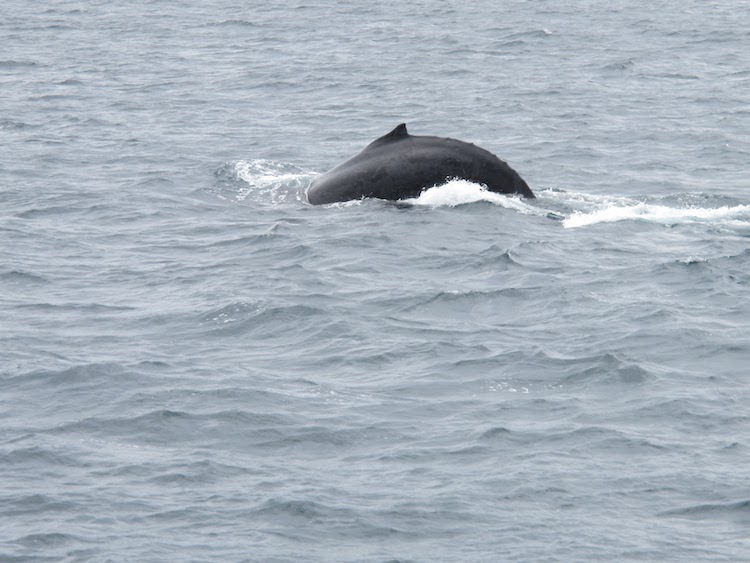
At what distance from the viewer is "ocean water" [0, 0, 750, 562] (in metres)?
12.8

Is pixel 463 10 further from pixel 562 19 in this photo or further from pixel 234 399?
pixel 234 399

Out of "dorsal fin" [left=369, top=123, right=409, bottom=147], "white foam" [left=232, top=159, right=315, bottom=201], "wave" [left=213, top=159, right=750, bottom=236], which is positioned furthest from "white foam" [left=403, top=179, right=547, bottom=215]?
"white foam" [left=232, top=159, right=315, bottom=201]

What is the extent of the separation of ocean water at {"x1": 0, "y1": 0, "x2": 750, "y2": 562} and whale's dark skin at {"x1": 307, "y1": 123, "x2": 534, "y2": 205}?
299 millimetres

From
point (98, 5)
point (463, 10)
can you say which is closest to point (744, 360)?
point (463, 10)

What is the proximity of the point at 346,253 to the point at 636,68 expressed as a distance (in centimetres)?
2064

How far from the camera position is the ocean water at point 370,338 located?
Result: 1276 cm

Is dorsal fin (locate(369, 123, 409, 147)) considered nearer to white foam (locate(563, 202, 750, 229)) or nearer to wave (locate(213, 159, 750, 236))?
wave (locate(213, 159, 750, 236))

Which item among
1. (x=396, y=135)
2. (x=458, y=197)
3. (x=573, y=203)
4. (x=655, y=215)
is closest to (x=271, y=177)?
(x=396, y=135)

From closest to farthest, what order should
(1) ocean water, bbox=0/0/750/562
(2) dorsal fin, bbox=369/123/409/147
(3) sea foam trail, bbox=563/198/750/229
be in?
(1) ocean water, bbox=0/0/750/562, (3) sea foam trail, bbox=563/198/750/229, (2) dorsal fin, bbox=369/123/409/147

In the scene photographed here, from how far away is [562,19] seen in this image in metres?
49.4

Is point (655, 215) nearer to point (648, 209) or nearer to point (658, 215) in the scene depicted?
point (658, 215)

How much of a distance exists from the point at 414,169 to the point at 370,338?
20.0 ft

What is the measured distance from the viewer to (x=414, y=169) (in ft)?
75.3

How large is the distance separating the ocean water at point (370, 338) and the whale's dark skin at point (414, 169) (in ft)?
0.98
